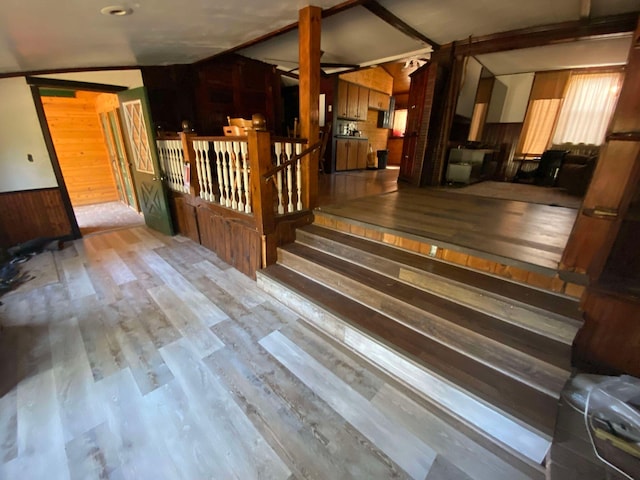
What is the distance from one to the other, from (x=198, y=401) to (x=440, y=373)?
141 cm

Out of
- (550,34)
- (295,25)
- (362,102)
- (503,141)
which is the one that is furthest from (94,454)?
(503,141)

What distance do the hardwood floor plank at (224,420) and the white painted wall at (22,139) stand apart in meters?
3.75

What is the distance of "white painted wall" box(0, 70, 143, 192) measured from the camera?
3383 mm

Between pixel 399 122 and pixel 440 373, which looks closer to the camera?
pixel 440 373

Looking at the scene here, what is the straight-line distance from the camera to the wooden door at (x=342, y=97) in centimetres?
607

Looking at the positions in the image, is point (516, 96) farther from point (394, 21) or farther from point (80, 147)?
point (80, 147)

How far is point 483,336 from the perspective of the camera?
1.59 m

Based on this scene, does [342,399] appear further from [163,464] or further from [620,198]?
[620,198]

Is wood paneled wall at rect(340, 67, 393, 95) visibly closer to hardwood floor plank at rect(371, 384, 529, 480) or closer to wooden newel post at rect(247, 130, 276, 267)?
wooden newel post at rect(247, 130, 276, 267)

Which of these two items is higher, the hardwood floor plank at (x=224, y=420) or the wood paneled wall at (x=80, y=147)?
the wood paneled wall at (x=80, y=147)

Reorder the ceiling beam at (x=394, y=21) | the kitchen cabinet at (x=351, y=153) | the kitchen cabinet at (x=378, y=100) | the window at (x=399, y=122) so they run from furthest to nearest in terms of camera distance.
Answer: the window at (x=399, y=122) → the kitchen cabinet at (x=378, y=100) → the kitchen cabinet at (x=351, y=153) → the ceiling beam at (x=394, y=21)

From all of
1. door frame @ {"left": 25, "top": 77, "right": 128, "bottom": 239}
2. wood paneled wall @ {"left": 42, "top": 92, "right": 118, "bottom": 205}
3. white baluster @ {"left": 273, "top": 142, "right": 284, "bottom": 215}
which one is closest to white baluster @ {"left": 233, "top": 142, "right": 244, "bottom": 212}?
white baluster @ {"left": 273, "top": 142, "right": 284, "bottom": 215}

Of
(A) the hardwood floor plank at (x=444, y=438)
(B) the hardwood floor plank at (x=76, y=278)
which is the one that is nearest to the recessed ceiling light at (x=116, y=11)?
(B) the hardwood floor plank at (x=76, y=278)

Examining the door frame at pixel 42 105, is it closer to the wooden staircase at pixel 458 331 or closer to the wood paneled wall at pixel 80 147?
the wood paneled wall at pixel 80 147
